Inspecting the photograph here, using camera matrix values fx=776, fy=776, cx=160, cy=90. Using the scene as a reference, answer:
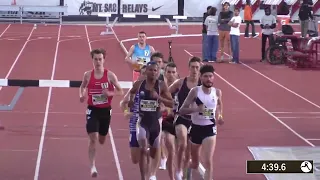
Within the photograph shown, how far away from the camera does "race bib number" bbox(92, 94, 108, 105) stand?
432 inches

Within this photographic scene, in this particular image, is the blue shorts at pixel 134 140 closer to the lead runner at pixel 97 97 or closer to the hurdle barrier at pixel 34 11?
the lead runner at pixel 97 97

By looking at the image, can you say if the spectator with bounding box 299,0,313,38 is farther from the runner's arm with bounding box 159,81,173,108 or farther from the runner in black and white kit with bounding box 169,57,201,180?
the runner's arm with bounding box 159,81,173,108

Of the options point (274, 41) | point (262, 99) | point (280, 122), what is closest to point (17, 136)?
point (280, 122)

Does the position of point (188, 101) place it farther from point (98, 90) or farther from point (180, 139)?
point (98, 90)

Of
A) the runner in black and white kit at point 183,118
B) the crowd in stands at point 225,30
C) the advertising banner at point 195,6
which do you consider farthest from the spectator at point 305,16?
the advertising banner at point 195,6

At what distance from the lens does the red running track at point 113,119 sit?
1196 centimetres

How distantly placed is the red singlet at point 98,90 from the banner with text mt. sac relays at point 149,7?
115 feet

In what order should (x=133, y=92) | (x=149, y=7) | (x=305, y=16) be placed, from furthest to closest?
(x=149, y=7) < (x=305, y=16) < (x=133, y=92)

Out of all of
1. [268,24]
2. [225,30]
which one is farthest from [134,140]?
A: [268,24]

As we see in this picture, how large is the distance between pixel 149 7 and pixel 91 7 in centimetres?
343

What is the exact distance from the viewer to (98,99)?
11.0m

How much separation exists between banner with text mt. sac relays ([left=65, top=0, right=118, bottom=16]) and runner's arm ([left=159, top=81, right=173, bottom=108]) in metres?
35.6

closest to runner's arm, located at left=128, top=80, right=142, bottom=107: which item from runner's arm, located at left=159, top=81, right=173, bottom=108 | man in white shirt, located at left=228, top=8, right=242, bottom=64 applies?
runner's arm, located at left=159, top=81, right=173, bottom=108

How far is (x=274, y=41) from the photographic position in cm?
2569
